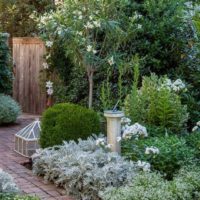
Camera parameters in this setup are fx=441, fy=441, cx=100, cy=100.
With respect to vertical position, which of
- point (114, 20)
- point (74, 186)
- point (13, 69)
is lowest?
point (74, 186)

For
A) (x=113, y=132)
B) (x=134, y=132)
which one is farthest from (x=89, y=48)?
(x=113, y=132)

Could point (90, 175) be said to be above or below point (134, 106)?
below

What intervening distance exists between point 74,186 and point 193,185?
3.96ft

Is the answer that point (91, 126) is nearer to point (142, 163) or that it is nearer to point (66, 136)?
point (66, 136)

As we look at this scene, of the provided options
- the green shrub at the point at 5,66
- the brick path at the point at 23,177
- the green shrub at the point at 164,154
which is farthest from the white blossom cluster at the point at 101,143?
the green shrub at the point at 5,66

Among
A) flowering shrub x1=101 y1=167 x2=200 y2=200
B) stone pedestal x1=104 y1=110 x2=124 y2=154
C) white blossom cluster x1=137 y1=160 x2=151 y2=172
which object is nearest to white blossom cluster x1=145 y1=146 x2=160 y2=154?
white blossom cluster x1=137 y1=160 x2=151 y2=172

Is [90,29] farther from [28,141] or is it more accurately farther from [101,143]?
[101,143]

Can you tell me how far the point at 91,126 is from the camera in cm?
561

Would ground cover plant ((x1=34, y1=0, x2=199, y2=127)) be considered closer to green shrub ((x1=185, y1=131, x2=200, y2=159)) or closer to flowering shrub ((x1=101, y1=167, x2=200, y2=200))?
green shrub ((x1=185, y1=131, x2=200, y2=159))

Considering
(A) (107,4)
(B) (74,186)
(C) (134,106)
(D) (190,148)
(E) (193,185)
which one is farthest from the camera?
(A) (107,4)

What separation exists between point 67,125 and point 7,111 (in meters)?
→ 3.72

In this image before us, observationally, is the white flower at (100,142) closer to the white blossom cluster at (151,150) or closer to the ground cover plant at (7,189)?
the white blossom cluster at (151,150)

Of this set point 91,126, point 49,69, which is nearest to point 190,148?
point 91,126

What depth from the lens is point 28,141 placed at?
19.9ft
